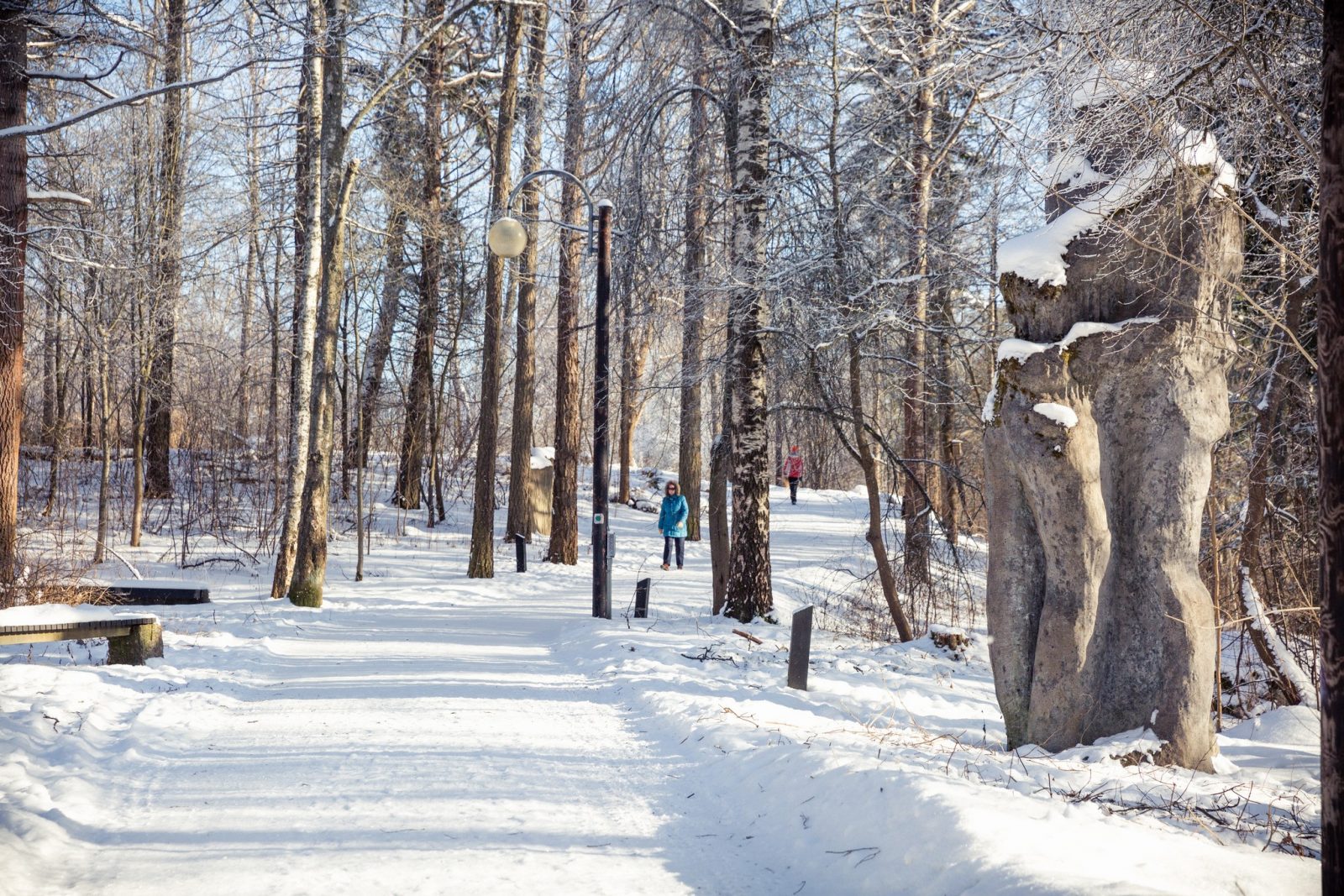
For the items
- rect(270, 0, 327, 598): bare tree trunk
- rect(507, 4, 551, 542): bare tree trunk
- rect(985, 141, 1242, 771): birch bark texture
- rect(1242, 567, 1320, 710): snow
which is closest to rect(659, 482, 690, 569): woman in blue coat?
rect(507, 4, 551, 542): bare tree trunk

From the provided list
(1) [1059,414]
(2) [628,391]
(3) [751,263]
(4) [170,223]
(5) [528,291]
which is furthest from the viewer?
(5) [528,291]

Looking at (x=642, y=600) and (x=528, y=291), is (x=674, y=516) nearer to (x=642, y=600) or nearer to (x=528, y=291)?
Answer: (x=528, y=291)

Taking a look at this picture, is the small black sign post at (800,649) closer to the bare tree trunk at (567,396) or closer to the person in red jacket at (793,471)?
the bare tree trunk at (567,396)

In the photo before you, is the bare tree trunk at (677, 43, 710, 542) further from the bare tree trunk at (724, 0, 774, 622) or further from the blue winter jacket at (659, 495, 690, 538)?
the blue winter jacket at (659, 495, 690, 538)

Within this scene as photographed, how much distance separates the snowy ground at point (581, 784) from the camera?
370 centimetres

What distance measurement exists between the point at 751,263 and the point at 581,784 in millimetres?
7532

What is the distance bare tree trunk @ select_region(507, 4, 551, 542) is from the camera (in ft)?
57.4

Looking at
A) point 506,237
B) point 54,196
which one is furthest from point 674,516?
point 54,196

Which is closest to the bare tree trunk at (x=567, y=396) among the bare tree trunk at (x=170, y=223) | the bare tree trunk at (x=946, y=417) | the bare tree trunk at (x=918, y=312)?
the bare tree trunk at (x=918, y=312)

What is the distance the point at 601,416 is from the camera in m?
12.0

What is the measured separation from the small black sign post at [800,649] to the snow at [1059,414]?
275 cm

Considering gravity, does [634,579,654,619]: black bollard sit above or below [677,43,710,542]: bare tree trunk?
below

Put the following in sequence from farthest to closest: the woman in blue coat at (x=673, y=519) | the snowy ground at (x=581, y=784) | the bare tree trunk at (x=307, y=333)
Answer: the woman in blue coat at (x=673, y=519) < the bare tree trunk at (x=307, y=333) < the snowy ground at (x=581, y=784)

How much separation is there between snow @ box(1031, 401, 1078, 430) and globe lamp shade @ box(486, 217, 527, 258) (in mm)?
6719
